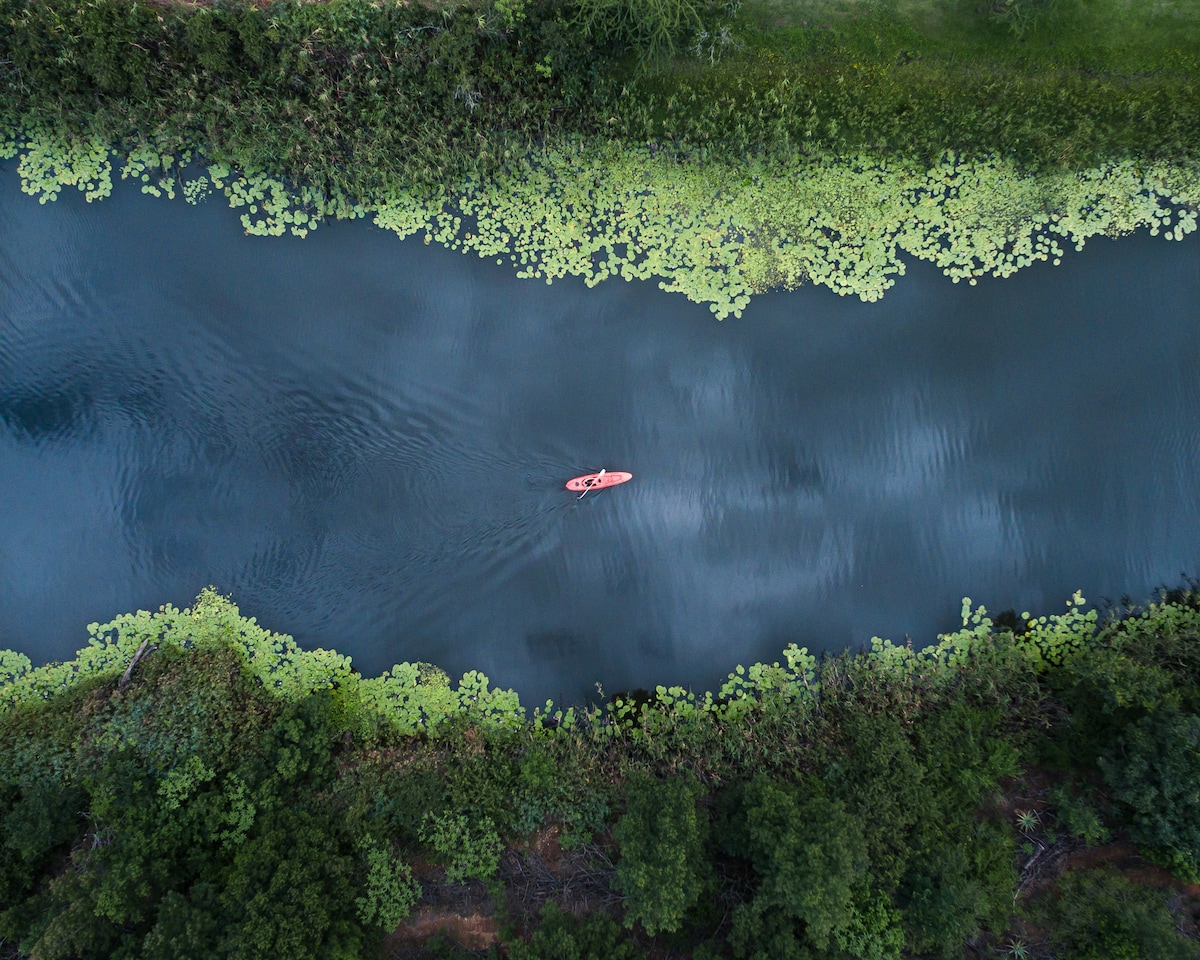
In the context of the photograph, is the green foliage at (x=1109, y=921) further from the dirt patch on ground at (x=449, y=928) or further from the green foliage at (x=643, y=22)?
the green foliage at (x=643, y=22)

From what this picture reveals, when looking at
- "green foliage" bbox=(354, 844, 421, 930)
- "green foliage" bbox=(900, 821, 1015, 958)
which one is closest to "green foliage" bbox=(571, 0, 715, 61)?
"green foliage" bbox=(900, 821, 1015, 958)

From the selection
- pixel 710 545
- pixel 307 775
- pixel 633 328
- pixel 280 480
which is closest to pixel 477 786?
pixel 307 775

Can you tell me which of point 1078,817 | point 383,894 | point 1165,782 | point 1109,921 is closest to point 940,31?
point 1165,782

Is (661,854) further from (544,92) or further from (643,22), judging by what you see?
(643,22)

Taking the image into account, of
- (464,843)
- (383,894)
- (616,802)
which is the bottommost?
(383,894)

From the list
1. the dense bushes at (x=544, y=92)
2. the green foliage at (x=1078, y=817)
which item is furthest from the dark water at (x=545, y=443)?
the green foliage at (x=1078, y=817)

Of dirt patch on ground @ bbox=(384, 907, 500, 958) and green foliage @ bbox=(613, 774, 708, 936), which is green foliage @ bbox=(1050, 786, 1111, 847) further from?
dirt patch on ground @ bbox=(384, 907, 500, 958)
